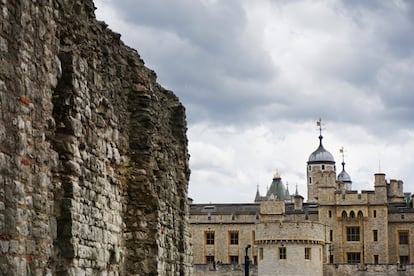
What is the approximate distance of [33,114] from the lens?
9.59 m

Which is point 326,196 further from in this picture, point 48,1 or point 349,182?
point 48,1

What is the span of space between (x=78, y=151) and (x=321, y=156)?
329 ft

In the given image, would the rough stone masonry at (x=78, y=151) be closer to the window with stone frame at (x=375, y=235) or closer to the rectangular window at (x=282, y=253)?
the rectangular window at (x=282, y=253)

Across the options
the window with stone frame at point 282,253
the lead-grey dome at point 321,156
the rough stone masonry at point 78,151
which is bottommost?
the window with stone frame at point 282,253

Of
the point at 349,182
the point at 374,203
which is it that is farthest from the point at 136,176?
the point at 349,182

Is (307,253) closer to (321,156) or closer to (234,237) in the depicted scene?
(234,237)

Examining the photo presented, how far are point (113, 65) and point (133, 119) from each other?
1.31 m

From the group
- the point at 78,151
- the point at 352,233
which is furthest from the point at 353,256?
the point at 78,151

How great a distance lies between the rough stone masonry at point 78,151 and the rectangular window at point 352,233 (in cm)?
6163

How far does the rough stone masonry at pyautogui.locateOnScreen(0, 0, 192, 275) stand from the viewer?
29.7 ft

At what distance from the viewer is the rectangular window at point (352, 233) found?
3036 inches

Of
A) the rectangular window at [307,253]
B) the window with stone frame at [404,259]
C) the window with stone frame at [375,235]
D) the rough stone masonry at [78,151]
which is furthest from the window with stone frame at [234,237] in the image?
the rough stone masonry at [78,151]

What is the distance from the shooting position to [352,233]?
254 ft

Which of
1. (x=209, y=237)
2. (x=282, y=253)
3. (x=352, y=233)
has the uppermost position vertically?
(x=352, y=233)
